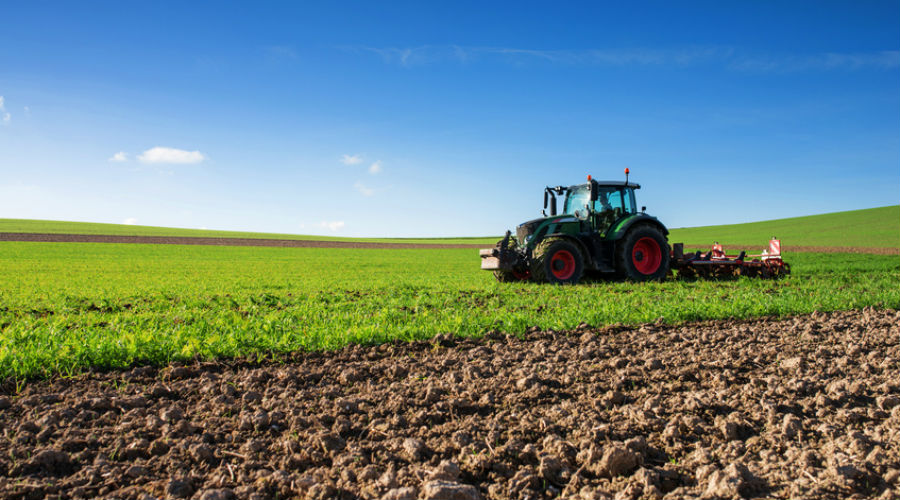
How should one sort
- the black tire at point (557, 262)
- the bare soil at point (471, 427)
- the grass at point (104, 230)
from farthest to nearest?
the grass at point (104, 230), the black tire at point (557, 262), the bare soil at point (471, 427)

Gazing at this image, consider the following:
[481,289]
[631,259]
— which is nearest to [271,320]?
[481,289]

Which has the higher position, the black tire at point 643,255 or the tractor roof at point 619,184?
the tractor roof at point 619,184

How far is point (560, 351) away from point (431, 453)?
8.10ft

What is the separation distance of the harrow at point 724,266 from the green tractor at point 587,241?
2.52ft

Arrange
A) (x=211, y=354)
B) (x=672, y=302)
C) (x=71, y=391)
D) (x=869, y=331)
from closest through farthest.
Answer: (x=71, y=391) → (x=211, y=354) → (x=869, y=331) → (x=672, y=302)

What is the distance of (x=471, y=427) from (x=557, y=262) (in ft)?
29.4

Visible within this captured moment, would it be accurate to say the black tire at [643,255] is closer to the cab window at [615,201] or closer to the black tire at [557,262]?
the cab window at [615,201]

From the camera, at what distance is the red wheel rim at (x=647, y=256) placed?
1298 cm

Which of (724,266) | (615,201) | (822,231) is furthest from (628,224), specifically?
(822,231)

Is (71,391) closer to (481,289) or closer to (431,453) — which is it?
(431,453)

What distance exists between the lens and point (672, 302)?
8.58 meters

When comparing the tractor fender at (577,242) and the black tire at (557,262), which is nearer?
the black tire at (557,262)

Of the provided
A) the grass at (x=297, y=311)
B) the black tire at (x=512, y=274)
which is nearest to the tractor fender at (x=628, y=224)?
the grass at (x=297, y=311)

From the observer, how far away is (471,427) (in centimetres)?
340
